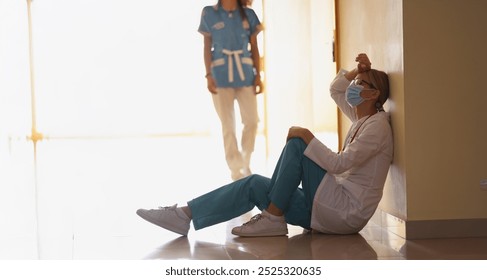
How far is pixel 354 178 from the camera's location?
296 cm

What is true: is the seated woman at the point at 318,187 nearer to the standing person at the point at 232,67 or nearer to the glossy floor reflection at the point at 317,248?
the glossy floor reflection at the point at 317,248

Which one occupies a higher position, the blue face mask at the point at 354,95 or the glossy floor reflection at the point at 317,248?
the blue face mask at the point at 354,95

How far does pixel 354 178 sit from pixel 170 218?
2.37 ft

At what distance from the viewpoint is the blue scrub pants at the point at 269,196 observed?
2893 millimetres

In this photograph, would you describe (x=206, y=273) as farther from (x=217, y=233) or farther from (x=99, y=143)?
(x=99, y=143)

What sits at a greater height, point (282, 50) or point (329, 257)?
point (282, 50)

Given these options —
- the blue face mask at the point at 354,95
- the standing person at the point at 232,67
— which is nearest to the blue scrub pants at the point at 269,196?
the blue face mask at the point at 354,95

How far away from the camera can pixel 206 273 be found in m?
2.35

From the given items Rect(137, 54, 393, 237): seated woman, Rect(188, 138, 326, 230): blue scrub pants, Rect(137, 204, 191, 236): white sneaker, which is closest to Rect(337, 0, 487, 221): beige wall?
Rect(137, 54, 393, 237): seated woman

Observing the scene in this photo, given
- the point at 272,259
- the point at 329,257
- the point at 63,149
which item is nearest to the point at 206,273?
the point at 272,259

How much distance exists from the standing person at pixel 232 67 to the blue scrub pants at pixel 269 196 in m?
2.13

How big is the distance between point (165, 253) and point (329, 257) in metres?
0.57

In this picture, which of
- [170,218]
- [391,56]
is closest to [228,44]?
[391,56]

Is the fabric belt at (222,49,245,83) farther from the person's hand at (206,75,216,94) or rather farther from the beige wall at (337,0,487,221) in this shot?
the beige wall at (337,0,487,221)
